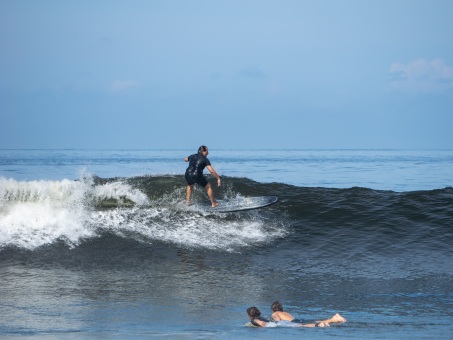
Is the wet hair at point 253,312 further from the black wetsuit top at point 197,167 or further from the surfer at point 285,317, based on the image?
the black wetsuit top at point 197,167

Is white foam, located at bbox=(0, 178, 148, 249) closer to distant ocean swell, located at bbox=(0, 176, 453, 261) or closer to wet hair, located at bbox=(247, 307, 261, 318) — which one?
distant ocean swell, located at bbox=(0, 176, 453, 261)

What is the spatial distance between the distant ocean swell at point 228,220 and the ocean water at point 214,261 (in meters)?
0.05

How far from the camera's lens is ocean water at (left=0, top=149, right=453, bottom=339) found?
8992mm

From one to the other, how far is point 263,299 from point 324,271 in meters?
2.78

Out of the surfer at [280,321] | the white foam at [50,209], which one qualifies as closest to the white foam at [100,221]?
the white foam at [50,209]

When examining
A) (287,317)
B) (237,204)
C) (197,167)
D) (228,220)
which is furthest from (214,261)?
(287,317)

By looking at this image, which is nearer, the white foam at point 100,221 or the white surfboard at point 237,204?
the white foam at point 100,221

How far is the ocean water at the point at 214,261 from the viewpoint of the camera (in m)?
8.99

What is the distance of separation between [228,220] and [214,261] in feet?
10.8

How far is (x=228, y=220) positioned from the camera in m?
17.2

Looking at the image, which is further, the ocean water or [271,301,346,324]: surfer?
the ocean water

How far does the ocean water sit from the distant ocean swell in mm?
46

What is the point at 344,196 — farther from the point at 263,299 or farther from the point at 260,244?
the point at 263,299

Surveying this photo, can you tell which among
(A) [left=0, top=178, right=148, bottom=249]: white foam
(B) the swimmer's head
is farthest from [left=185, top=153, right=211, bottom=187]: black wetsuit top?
(A) [left=0, top=178, right=148, bottom=249]: white foam
